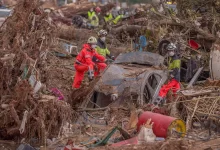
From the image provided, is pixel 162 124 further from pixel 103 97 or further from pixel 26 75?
pixel 103 97

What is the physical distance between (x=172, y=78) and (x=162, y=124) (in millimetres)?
3191

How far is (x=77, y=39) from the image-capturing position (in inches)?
826

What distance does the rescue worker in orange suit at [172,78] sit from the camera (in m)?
10.9

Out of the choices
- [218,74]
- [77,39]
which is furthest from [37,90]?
[77,39]

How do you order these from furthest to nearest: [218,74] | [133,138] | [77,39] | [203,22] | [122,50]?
[77,39], [122,50], [203,22], [218,74], [133,138]

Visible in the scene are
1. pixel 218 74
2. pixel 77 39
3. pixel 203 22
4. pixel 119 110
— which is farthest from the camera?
pixel 77 39

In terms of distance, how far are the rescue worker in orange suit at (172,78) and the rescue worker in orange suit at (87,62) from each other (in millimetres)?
1759

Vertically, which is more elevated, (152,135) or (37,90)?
(37,90)

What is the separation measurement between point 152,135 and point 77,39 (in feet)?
43.3

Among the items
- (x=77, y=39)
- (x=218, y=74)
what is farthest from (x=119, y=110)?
(x=77, y=39)

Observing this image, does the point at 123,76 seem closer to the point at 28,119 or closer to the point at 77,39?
the point at 28,119

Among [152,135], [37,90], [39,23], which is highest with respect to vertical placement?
[39,23]

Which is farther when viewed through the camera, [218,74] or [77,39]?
[77,39]

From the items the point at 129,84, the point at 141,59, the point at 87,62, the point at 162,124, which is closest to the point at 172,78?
the point at 141,59
